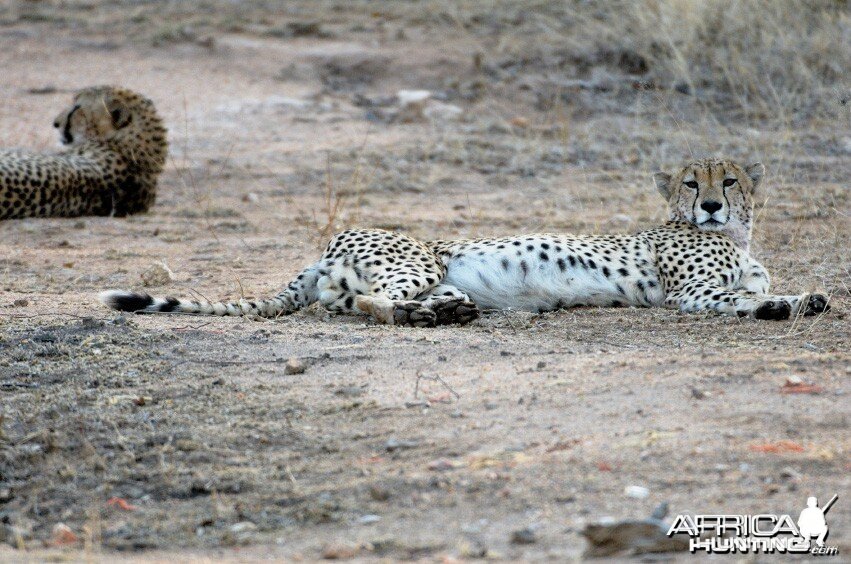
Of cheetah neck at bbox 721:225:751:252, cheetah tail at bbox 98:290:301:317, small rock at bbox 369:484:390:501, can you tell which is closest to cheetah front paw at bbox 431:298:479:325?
cheetah tail at bbox 98:290:301:317

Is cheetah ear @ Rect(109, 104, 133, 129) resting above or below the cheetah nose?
below

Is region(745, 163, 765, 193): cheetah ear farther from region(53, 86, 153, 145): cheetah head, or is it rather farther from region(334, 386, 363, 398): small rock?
region(53, 86, 153, 145): cheetah head

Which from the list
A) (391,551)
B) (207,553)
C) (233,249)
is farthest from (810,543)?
(233,249)

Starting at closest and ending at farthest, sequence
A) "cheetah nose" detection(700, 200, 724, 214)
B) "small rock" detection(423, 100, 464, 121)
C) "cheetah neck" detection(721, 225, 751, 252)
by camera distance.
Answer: "cheetah nose" detection(700, 200, 724, 214), "cheetah neck" detection(721, 225, 751, 252), "small rock" detection(423, 100, 464, 121)

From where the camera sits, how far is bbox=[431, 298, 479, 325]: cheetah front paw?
568 centimetres

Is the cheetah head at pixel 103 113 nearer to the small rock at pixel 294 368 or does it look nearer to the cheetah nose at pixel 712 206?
the cheetah nose at pixel 712 206

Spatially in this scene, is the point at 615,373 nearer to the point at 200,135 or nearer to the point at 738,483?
the point at 738,483

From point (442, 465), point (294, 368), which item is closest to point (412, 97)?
point (294, 368)

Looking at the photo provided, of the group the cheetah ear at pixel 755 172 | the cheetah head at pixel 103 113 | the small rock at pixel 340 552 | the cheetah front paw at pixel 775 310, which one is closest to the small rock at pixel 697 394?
the small rock at pixel 340 552

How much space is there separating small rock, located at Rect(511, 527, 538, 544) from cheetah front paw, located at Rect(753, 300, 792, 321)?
8.96 ft

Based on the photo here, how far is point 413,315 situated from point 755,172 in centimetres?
208

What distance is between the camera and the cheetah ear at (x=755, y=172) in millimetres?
6512

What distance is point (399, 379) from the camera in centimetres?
467

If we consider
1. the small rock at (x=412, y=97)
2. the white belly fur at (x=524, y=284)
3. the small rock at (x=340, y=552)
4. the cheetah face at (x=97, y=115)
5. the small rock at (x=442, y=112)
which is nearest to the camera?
the small rock at (x=340, y=552)
